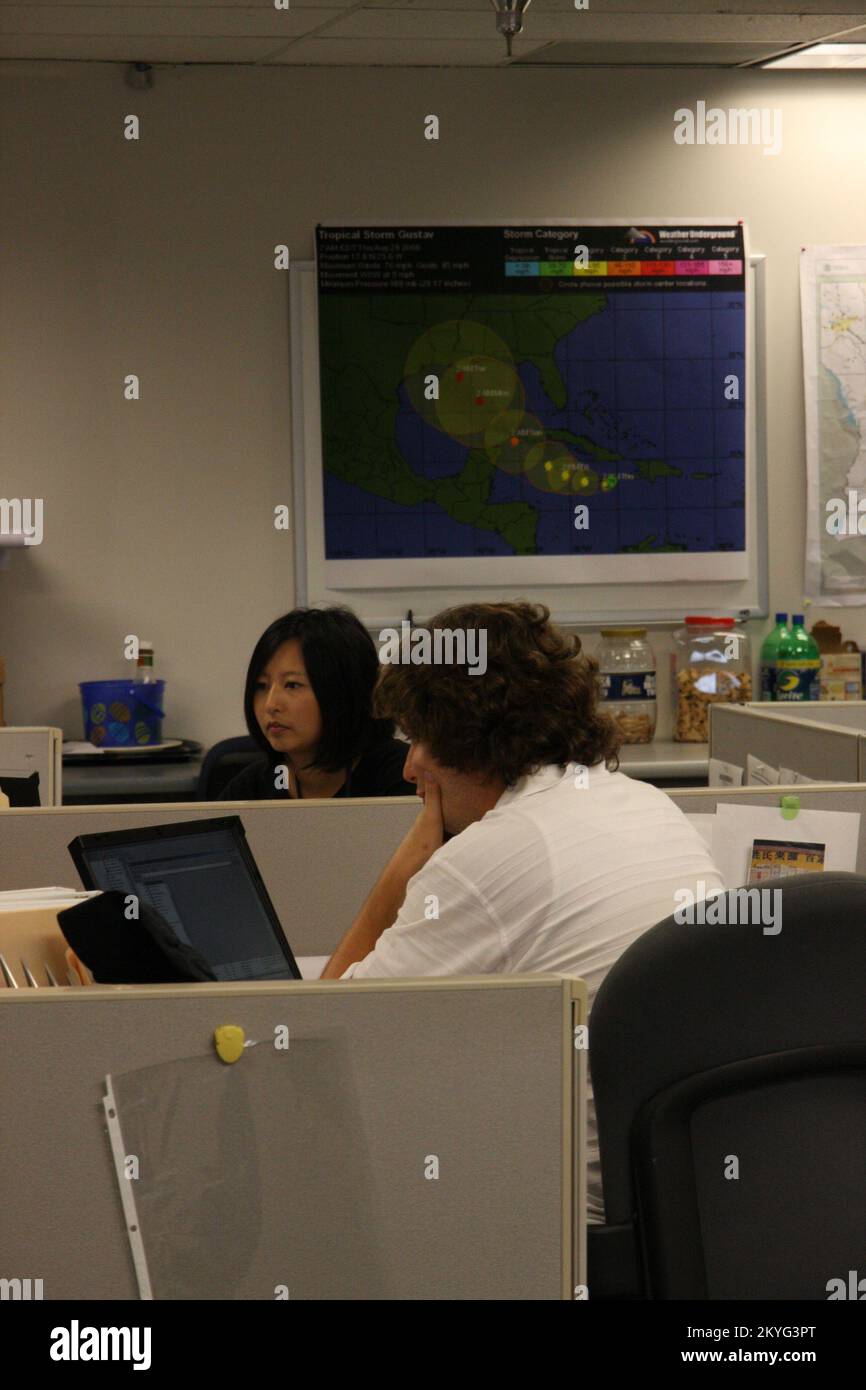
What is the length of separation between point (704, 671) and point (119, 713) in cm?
145

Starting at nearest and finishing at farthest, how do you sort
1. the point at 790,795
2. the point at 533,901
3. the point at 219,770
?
the point at 533,901 < the point at 790,795 < the point at 219,770

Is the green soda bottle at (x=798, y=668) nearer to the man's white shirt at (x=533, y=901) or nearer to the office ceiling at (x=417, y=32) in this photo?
the office ceiling at (x=417, y=32)

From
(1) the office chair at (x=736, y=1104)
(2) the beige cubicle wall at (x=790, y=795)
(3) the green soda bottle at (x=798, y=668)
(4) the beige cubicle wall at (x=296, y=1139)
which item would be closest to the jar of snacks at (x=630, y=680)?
(3) the green soda bottle at (x=798, y=668)

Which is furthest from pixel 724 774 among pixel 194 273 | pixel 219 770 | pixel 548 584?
pixel 194 273

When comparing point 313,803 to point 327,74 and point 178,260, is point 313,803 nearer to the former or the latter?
point 178,260

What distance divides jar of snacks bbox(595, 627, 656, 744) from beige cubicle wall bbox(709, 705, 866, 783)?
1065mm

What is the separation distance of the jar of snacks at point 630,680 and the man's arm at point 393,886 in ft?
6.49

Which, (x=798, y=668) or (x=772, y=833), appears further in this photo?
(x=798, y=668)

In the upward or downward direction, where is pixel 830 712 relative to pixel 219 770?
upward

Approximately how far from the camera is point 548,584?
390 centimetres

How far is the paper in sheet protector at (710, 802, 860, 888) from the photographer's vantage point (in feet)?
6.16

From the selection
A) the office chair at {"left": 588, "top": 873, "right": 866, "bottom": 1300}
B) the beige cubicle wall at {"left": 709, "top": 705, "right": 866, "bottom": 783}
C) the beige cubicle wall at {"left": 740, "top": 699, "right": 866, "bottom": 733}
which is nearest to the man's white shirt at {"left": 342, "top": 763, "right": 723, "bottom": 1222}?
the office chair at {"left": 588, "top": 873, "right": 866, "bottom": 1300}

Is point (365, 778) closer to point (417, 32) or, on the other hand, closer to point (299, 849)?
point (299, 849)

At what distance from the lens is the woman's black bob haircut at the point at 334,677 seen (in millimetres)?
2602
